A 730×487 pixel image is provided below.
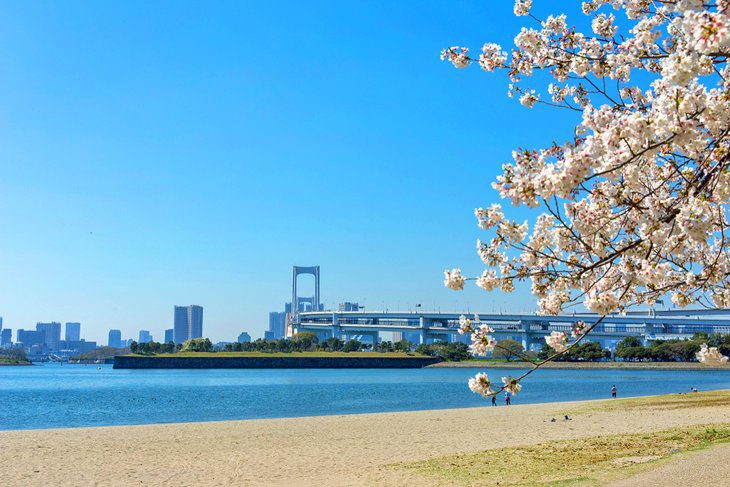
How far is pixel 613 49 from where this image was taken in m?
6.44

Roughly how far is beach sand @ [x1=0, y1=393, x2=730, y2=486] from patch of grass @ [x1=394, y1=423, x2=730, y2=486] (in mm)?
764

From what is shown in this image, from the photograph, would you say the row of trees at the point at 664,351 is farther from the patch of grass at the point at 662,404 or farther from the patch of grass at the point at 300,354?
the patch of grass at the point at 662,404

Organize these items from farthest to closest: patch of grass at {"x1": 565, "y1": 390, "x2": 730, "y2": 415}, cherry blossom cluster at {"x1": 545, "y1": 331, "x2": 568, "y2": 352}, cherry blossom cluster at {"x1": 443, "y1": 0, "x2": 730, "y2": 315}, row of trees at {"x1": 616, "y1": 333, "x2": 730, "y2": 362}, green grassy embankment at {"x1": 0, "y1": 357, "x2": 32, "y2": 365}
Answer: green grassy embankment at {"x1": 0, "y1": 357, "x2": 32, "y2": 365}
row of trees at {"x1": 616, "y1": 333, "x2": 730, "y2": 362}
patch of grass at {"x1": 565, "y1": 390, "x2": 730, "y2": 415}
cherry blossom cluster at {"x1": 545, "y1": 331, "x2": 568, "y2": 352}
cherry blossom cluster at {"x1": 443, "y1": 0, "x2": 730, "y2": 315}

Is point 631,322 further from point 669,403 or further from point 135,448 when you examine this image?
point 135,448

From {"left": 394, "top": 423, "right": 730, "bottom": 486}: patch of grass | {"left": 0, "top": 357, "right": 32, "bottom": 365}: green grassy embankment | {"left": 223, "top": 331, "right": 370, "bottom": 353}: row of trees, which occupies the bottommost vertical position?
{"left": 0, "top": 357, "right": 32, "bottom": 365}: green grassy embankment

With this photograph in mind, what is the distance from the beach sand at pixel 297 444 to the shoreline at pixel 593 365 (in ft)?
270

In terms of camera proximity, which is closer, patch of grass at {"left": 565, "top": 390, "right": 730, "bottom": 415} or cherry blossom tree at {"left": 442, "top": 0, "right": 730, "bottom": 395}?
cherry blossom tree at {"left": 442, "top": 0, "right": 730, "bottom": 395}

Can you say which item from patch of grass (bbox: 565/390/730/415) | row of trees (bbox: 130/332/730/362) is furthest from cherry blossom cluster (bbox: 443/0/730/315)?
row of trees (bbox: 130/332/730/362)

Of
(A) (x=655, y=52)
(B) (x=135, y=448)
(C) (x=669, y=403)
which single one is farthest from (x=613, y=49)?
(C) (x=669, y=403)

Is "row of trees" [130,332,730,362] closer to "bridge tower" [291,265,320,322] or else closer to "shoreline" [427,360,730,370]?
"shoreline" [427,360,730,370]

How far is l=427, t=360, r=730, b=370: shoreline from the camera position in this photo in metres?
103

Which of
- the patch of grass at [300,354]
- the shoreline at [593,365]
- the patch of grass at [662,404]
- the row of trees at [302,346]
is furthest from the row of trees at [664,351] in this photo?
the patch of grass at [662,404]

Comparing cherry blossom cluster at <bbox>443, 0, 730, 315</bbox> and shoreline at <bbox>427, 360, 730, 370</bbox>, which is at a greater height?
cherry blossom cluster at <bbox>443, 0, 730, 315</bbox>

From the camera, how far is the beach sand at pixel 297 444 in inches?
536
